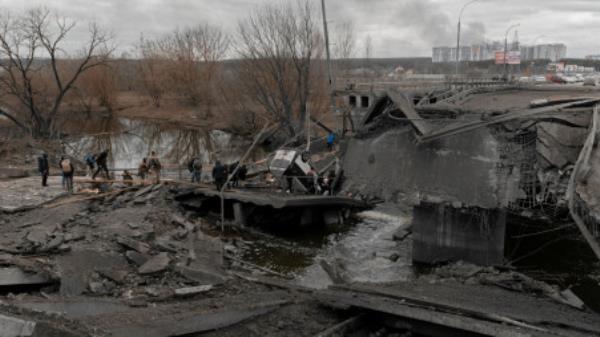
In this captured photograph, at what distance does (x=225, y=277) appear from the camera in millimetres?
11258

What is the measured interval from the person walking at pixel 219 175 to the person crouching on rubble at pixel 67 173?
4.61 meters

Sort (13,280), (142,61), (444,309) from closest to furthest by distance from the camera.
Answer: (444,309), (13,280), (142,61)

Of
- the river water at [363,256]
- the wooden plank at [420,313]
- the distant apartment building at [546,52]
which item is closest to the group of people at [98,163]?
the river water at [363,256]

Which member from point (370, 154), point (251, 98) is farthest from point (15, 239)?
point (251, 98)

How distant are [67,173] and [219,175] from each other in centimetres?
489

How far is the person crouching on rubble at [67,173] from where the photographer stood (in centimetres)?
1656

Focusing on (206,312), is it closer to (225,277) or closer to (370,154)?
(225,277)

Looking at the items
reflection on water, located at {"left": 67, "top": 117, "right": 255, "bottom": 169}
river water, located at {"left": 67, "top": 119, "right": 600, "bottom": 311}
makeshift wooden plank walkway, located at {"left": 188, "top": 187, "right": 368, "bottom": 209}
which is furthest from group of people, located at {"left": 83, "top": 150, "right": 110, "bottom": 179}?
reflection on water, located at {"left": 67, "top": 117, "right": 255, "bottom": 169}

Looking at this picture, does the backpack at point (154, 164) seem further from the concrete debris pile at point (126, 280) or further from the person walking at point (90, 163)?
the concrete debris pile at point (126, 280)

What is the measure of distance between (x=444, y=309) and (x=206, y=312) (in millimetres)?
3895

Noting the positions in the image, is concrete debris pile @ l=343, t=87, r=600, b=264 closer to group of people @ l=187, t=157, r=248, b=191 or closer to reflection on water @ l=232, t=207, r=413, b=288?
reflection on water @ l=232, t=207, r=413, b=288

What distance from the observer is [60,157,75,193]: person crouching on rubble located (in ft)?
54.3

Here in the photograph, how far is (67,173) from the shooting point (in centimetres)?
1672

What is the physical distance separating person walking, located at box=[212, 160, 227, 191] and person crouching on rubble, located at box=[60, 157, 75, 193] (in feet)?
15.1
